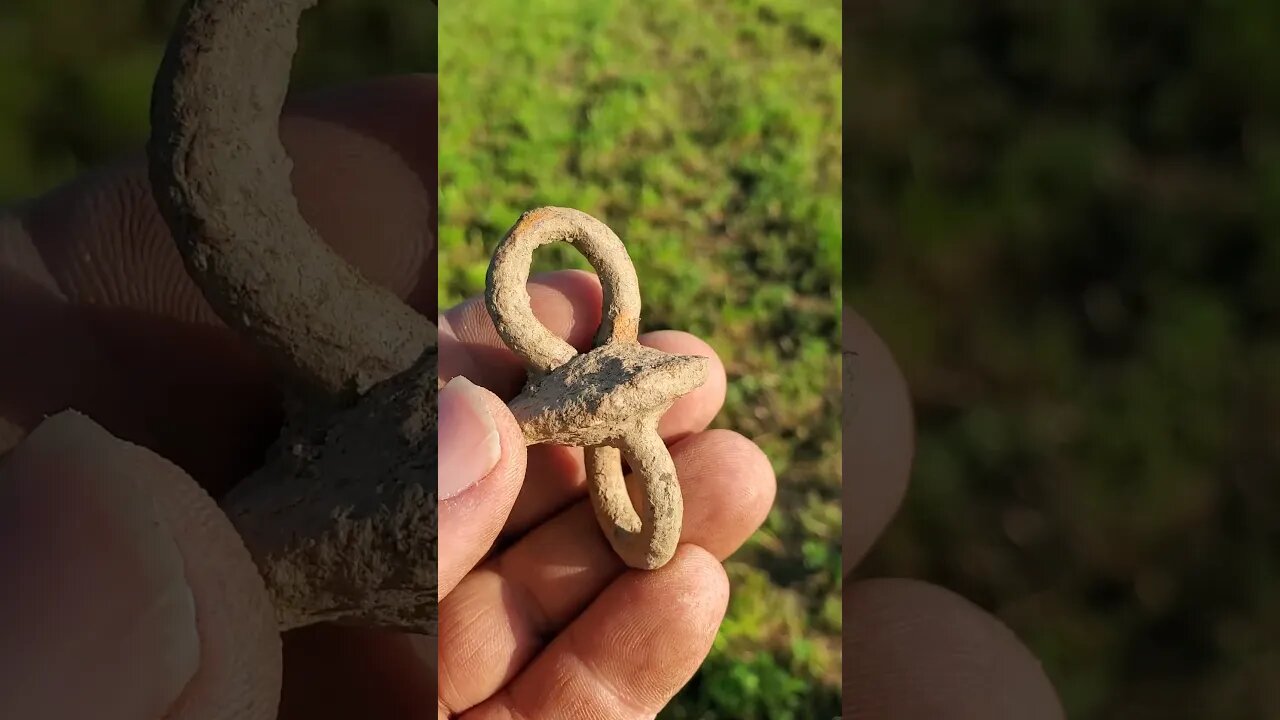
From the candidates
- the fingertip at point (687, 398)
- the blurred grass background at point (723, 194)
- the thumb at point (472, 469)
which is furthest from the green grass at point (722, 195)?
the thumb at point (472, 469)

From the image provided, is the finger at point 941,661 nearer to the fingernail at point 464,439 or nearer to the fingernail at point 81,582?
the fingernail at point 464,439

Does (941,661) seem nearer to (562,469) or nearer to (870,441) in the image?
(870,441)

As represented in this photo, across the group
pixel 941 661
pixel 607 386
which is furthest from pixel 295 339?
pixel 941 661

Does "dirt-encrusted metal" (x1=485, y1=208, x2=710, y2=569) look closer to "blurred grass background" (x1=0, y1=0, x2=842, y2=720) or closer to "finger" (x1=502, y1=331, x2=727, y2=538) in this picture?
"finger" (x1=502, y1=331, x2=727, y2=538)

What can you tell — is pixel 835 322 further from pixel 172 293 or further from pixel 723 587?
pixel 172 293

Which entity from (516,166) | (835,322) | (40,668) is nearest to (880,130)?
(40,668)

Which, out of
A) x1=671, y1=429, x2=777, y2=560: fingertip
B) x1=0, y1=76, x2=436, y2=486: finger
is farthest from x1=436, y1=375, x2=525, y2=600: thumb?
x1=671, y1=429, x2=777, y2=560: fingertip

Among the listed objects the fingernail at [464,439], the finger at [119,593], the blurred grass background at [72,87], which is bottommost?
the fingernail at [464,439]
